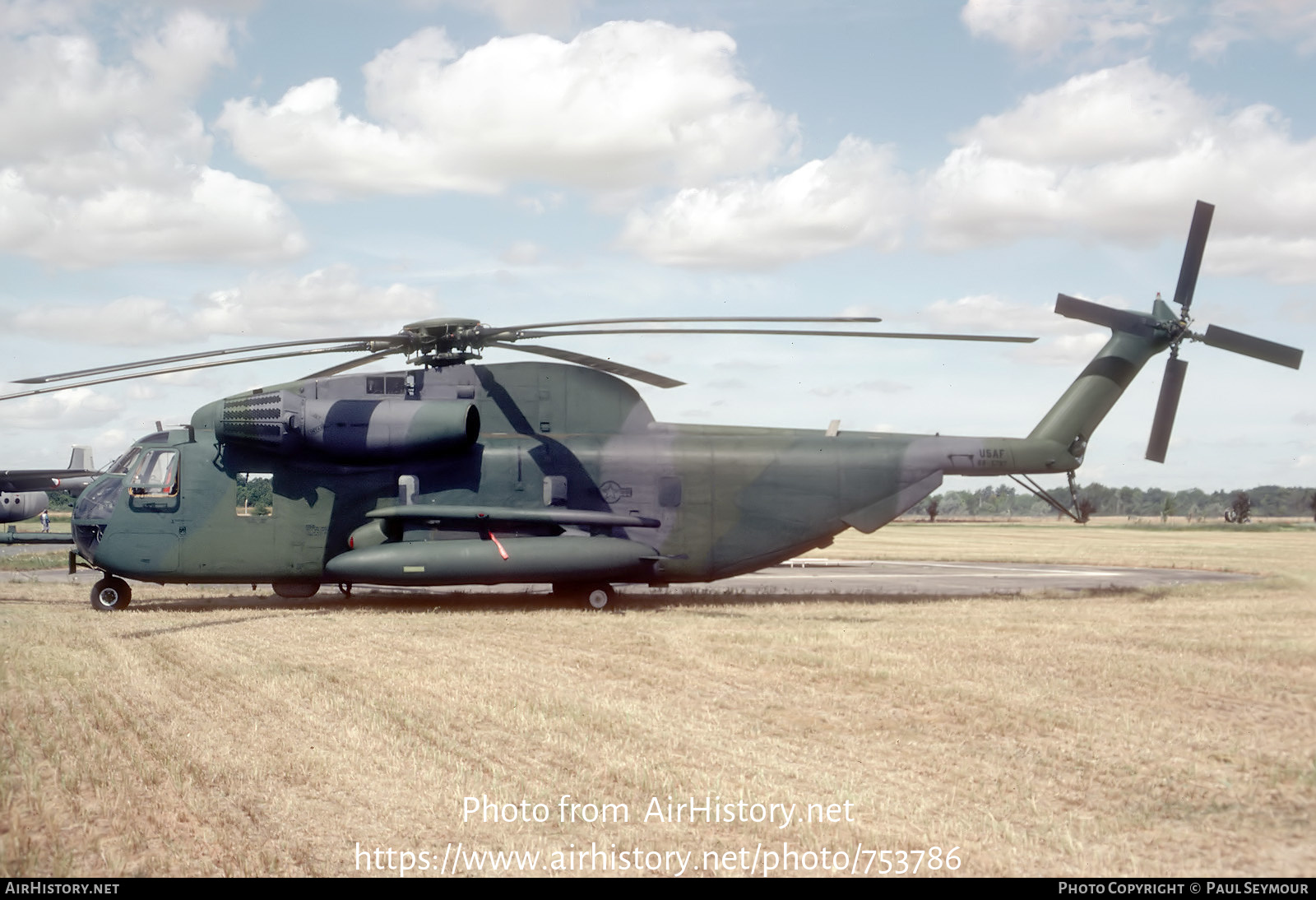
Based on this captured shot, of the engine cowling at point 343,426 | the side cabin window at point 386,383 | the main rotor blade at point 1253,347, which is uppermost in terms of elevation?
the main rotor blade at point 1253,347

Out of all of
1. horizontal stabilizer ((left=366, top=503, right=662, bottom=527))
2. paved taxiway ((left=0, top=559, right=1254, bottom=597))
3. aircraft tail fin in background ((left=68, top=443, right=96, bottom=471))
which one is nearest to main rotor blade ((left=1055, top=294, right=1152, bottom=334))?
paved taxiway ((left=0, top=559, right=1254, bottom=597))

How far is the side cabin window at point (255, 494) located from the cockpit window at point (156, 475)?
1060 mm

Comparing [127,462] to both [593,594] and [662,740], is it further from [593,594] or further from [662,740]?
[662,740]

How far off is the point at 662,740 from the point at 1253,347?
1492 centimetres

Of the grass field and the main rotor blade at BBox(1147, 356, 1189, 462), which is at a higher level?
the main rotor blade at BBox(1147, 356, 1189, 462)

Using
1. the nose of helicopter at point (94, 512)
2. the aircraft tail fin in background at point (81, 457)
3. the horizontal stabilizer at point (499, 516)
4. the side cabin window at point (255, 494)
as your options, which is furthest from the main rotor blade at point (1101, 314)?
the aircraft tail fin in background at point (81, 457)

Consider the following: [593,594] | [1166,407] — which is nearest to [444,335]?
[593,594]

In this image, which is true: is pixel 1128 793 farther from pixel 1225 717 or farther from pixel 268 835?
pixel 268 835

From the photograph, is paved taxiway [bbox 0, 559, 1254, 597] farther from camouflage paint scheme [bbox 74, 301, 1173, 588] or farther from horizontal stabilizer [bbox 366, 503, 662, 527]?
horizontal stabilizer [bbox 366, 503, 662, 527]

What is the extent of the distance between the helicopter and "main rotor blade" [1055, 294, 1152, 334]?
0.14 feet

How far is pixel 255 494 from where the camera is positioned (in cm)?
1658

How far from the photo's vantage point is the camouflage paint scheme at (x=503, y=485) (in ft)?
52.9

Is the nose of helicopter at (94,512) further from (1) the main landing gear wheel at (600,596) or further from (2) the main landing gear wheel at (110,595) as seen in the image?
(1) the main landing gear wheel at (600,596)

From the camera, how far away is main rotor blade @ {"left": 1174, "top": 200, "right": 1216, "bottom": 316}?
17.1m
